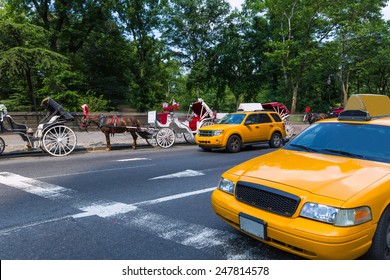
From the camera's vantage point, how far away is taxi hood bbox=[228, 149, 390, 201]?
3008mm

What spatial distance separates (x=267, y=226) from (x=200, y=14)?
33.3 m

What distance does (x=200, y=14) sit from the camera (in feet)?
108

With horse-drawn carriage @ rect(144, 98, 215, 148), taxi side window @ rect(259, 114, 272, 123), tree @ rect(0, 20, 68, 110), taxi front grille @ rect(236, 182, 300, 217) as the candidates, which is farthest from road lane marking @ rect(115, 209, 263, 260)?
tree @ rect(0, 20, 68, 110)

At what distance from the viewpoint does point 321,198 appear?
2.90 metres

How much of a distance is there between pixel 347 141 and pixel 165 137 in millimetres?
11131

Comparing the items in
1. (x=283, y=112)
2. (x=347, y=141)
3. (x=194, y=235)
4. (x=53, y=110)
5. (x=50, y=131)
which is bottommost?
(x=194, y=235)

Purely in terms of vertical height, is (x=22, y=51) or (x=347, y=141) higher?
(x=22, y=51)

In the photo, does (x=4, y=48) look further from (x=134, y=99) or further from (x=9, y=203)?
(x=9, y=203)

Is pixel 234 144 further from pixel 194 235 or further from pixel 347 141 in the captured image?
pixel 194 235

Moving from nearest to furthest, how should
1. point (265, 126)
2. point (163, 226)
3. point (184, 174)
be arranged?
point (163, 226) < point (184, 174) < point (265, 126)

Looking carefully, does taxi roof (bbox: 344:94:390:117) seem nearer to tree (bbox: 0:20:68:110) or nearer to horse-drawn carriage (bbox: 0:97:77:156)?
horse-drawn carriage (bbox: 0:97:77:156)

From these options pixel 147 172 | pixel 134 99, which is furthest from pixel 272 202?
pixel 134 99

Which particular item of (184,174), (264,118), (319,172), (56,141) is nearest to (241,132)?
(264,118)

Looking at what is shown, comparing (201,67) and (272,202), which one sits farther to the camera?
(201,67)
